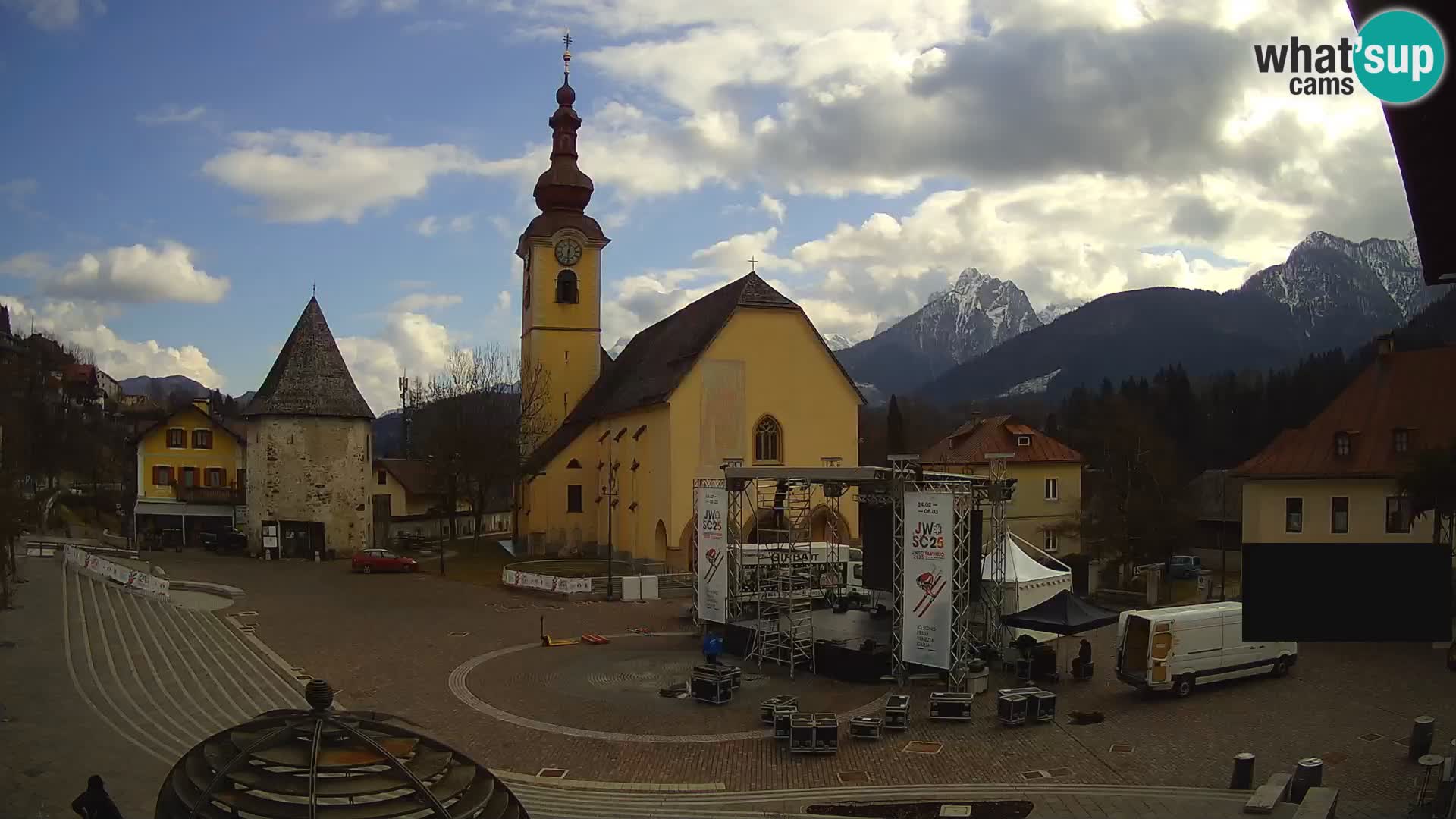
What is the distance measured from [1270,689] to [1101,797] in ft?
28.2

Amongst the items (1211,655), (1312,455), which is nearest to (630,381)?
(1312,455)

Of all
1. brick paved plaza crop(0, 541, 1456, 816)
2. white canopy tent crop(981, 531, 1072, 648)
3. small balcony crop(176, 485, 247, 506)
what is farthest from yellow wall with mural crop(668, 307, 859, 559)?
small balcony crop(176, 485, 247, 506)

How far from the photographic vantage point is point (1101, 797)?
46.9 ft

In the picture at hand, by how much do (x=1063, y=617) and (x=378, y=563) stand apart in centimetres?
2850

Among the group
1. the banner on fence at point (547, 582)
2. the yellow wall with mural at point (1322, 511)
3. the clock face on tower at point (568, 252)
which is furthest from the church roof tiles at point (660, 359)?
the yellow wall with mural at point (1322, 511)

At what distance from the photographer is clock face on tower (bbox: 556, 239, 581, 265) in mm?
52875

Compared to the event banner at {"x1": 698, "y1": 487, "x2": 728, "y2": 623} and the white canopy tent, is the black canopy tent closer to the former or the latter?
the white canopy tent

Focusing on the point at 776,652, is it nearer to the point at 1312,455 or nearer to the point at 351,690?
the point at 351,690

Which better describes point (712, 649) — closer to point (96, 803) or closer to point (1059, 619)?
point (1059, 619)

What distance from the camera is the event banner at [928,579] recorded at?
2069 centimetres

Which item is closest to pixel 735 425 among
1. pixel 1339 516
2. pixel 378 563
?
pixel 378 563

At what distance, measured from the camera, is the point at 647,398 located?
41.4 metres

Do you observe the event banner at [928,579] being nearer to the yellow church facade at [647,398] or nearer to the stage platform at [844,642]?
the stage platform at [844,642]

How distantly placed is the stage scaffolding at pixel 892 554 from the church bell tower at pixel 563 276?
25162 mm
